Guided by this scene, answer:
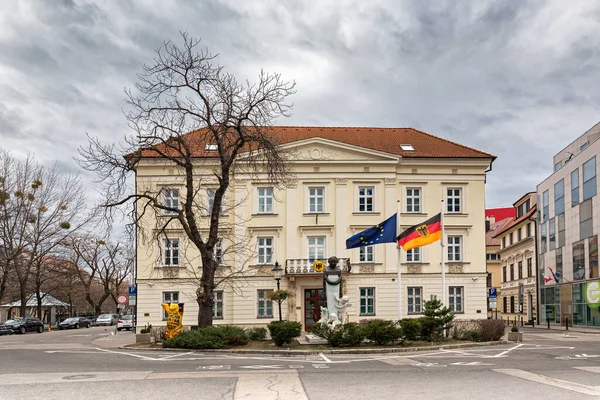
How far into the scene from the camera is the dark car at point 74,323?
214 ft

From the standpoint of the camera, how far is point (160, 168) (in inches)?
1715

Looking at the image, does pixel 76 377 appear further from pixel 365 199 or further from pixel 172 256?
pixel 365 199

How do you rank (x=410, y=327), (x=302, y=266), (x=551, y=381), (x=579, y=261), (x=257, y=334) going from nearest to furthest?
(x=551, y=381), (x=410, y=327), (x=257, y=334), (x=302, y=266), (x=579, y=261)

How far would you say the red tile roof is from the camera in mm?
44438

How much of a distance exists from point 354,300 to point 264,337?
15.6 metres

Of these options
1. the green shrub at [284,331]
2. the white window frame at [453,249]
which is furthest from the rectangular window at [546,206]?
the green shrub at [284,331]

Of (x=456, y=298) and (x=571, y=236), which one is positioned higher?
(x=571, y=236)

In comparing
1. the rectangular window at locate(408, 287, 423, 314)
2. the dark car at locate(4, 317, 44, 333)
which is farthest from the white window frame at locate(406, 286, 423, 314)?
the dark car at locate(4, 317, 44, 333)

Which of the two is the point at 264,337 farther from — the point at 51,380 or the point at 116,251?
the point at 116,251

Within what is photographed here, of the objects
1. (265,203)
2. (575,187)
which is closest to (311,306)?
(265,203)

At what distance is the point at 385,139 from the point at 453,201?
682cm

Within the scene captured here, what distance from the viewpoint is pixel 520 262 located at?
69.4 metres

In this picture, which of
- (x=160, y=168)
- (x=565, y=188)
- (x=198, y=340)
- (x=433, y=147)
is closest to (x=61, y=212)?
(x=160, y=168)

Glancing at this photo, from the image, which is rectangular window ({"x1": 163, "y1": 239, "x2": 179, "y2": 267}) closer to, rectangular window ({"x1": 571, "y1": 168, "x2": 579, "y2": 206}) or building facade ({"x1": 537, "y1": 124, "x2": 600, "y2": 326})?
building facade ({"x1": 537, "y1": 124, "x2": 600, "y2": 326})
